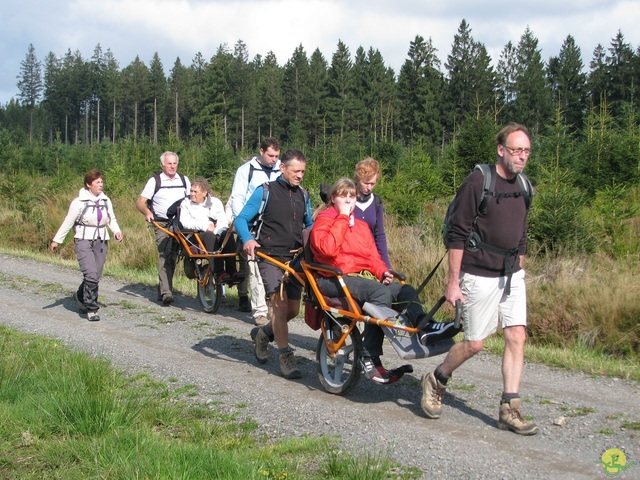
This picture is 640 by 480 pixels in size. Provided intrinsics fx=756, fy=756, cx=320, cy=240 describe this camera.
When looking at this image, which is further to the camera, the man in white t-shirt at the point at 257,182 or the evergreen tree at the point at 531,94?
the evergreen tree at the point at 531,94

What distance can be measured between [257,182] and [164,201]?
290 centimetres

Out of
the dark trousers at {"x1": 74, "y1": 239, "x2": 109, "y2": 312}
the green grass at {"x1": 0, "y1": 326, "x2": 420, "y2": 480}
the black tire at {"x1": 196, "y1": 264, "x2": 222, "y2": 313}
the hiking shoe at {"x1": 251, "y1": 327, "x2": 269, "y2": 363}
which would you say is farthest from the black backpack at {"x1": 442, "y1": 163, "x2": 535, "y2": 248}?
the dark trousers at {"x1": 74, "y1": 239, "x2": 109, "y2": 312}

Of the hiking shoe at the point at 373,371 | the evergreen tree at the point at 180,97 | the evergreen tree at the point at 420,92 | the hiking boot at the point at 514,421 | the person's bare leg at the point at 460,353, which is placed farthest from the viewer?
the evergreen tree at the point at 180,97

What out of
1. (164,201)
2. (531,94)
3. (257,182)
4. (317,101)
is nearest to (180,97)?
(317,101)

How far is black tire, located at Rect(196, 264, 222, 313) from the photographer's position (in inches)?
439

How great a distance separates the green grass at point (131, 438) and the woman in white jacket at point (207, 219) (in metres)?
4.51

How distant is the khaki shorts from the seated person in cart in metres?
0.55

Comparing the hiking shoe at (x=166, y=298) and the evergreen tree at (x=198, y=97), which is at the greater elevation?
the evergreen tree at (x=198, y=97)

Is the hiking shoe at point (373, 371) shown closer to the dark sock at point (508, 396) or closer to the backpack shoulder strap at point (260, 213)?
the dark sock at point (508, 396)

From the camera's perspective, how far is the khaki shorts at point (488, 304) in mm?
5492

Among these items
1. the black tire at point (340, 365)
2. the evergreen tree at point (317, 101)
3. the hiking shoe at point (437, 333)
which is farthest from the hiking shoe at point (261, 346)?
the evergreen tree at point (317, 101)


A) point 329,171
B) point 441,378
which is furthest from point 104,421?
point 329,171

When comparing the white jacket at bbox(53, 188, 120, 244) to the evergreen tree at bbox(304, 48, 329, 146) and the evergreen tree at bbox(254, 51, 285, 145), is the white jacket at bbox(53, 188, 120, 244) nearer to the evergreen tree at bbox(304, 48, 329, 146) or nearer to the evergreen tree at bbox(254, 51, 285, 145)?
the evergreen tree at bbox(304, 48, 329, 146)

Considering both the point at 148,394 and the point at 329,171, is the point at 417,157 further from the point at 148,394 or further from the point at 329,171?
the point at 148,394
